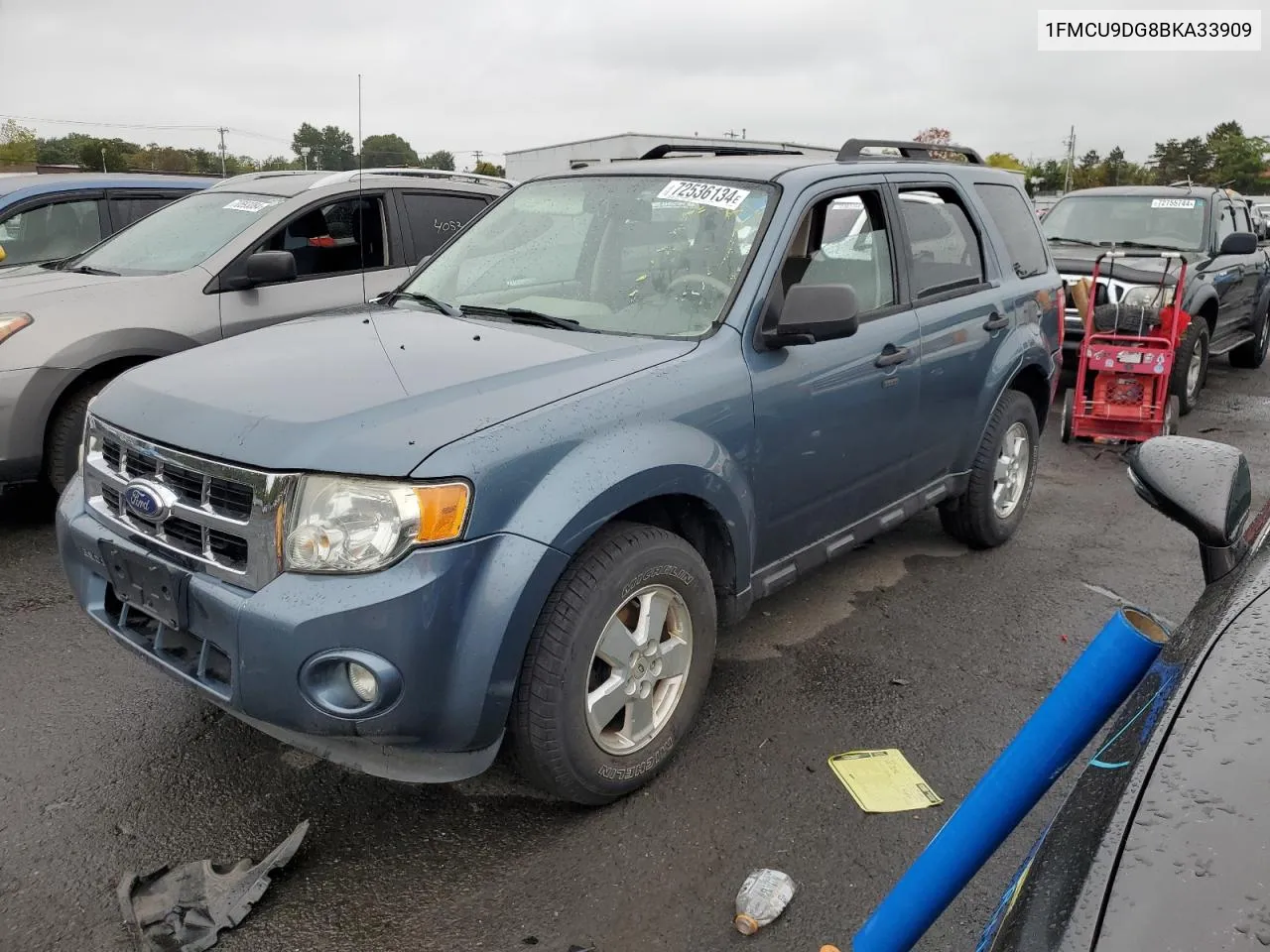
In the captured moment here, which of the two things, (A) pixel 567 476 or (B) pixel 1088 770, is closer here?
(B) pixel 1088 770

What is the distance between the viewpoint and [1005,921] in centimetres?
126

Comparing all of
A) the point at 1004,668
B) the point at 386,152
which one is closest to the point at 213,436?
the point at 1004,668

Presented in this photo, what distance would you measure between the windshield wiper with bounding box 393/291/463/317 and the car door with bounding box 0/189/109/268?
4.19m

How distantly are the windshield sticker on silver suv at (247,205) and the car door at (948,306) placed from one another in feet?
12.2

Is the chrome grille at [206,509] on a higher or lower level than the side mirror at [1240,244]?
lower

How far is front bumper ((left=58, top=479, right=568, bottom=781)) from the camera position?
2.25 meters

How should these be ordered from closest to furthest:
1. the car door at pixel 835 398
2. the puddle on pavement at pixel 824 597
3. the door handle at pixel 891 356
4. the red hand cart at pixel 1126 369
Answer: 1. the car door at pixel 835 398
2. the door handle at pixel 891 356
3. the puddle on pavement at pixel 824 597
4. the red hand cart at pixel 1126 369

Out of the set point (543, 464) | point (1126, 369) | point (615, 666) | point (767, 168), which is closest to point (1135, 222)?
point (1126, 369)

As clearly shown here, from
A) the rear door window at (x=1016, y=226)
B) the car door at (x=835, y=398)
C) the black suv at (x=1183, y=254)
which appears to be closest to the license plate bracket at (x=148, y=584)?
the car door at (x=835, y=398)

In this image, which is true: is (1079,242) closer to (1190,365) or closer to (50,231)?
(1190,365)

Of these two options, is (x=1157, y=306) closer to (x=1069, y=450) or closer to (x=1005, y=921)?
(x=1069, y=450)

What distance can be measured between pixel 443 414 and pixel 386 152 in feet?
12.6

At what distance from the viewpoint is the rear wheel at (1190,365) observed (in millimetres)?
7770

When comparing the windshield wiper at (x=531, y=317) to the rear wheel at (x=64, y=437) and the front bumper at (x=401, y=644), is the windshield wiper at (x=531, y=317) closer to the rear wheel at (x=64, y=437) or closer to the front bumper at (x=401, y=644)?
the front bumper at (x=401, y=644)
